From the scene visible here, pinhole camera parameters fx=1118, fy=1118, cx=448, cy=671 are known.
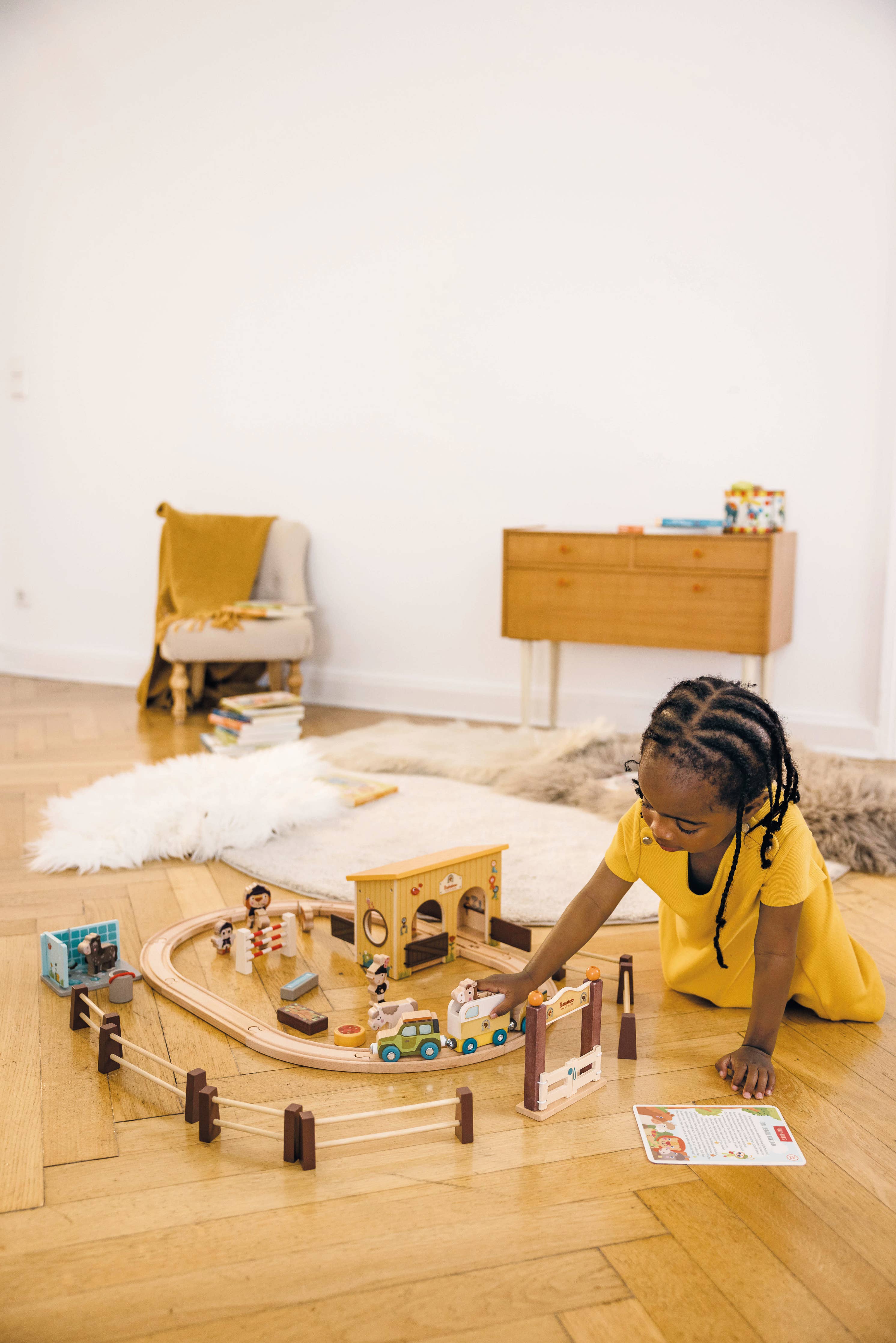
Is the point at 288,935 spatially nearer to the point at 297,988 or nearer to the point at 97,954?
the point at 297,988

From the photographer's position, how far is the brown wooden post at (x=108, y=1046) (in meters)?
1.53

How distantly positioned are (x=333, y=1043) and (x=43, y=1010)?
1.54 feet

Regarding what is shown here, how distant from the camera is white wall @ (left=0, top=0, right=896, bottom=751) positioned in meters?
3.61

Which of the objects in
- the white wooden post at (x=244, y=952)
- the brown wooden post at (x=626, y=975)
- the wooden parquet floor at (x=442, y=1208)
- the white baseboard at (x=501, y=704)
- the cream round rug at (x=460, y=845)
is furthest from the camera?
the white baseboard at (x=501, y=704)

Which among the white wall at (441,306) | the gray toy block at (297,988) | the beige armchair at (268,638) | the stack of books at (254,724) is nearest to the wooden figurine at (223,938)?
the gray toy block at (297,988)

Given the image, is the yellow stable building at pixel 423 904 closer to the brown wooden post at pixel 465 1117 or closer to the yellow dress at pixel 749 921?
the yellow dress at pixel 749 921

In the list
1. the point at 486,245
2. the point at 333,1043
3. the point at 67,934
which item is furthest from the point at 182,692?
the point at 333,1043

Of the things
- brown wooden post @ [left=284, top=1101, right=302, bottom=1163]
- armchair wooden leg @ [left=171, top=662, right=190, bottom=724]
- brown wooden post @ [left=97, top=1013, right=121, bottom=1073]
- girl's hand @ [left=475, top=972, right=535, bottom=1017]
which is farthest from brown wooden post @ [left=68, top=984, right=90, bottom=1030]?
armchair wooden leg @ [left=171, top=662, right=190, bottom=724]

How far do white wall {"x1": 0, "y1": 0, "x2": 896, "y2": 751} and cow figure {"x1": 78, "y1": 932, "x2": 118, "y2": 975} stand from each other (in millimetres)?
2511

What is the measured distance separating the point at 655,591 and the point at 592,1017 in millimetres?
2122

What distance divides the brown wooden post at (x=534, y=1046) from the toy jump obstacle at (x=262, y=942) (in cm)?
61

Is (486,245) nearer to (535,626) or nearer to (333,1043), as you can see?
(535,626)

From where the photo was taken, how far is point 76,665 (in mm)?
5004

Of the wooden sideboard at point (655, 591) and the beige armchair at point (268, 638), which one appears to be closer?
the wooden sideboard at point (655, 591)
